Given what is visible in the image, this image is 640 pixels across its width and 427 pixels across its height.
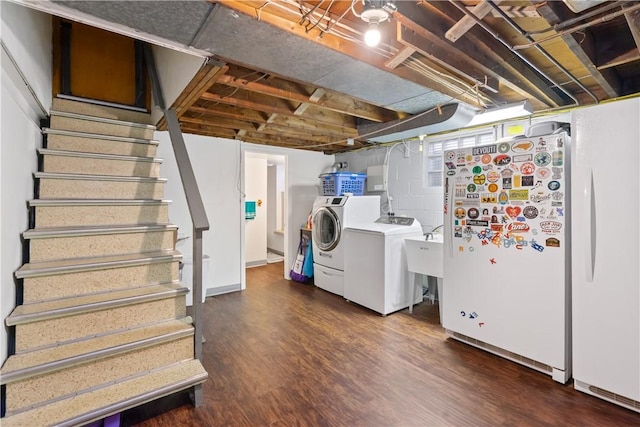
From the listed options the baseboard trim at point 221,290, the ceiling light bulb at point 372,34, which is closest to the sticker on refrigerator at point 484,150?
the ceiling light bulb at point 372,34

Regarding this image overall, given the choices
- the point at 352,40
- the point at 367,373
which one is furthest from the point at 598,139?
the point at 367,373

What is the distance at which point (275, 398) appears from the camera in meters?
1.93

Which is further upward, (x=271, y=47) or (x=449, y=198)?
(x=271, y=47)

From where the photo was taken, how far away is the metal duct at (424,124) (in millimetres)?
2762

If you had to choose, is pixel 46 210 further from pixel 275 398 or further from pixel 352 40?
pixel 352 40

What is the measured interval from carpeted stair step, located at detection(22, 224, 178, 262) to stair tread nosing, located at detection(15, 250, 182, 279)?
0.05 meters

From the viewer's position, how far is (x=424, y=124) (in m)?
3.02

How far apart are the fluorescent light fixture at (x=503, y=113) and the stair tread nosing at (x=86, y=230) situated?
9.73ft

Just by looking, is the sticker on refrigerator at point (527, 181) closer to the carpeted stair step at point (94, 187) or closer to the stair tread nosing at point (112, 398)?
the stair tread nosing at point (112, 398)

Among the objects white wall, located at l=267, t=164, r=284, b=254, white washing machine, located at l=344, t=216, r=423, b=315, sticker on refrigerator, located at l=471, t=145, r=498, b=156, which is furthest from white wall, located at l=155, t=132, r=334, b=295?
sticker on refrigerator, located at l=471, t=145, r=498, b=156

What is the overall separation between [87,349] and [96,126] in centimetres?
189

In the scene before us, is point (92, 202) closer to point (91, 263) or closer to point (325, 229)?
point (91, 263)

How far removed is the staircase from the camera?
1.48 m

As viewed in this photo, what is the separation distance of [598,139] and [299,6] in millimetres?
2010
